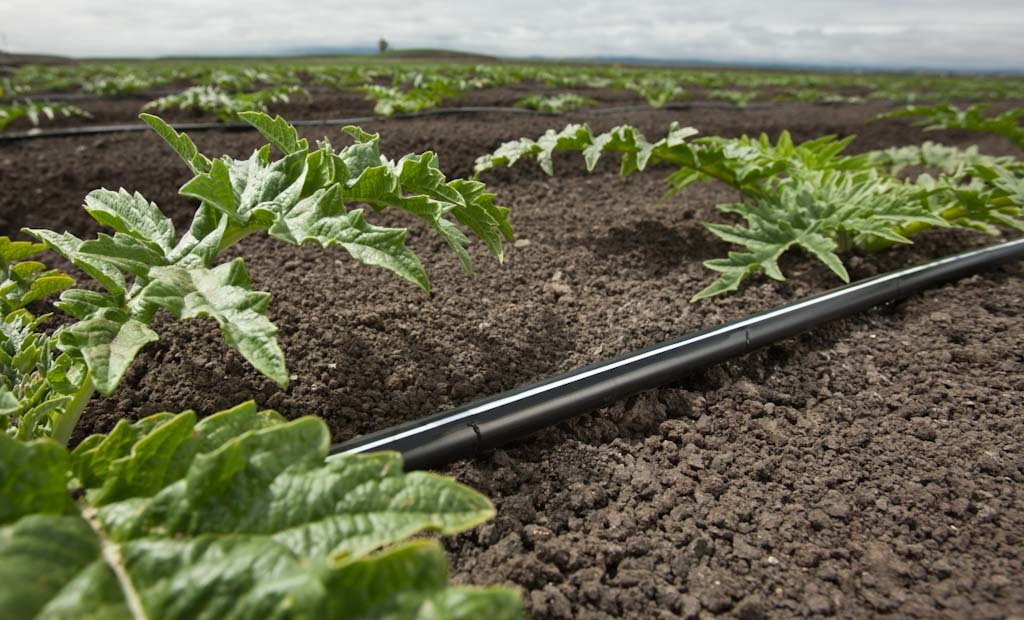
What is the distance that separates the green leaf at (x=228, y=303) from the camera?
2.83 feet

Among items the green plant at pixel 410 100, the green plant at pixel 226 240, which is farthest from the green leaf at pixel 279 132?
the green plant at pixel 410 100

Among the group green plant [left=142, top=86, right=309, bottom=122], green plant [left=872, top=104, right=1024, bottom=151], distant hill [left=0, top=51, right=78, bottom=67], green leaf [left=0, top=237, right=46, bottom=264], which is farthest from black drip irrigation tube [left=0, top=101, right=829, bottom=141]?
distant hill [left=0, top=51, right=78, bottom=67]

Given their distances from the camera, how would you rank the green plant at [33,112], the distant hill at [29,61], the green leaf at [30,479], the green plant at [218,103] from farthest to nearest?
the distant hill at [29,61]
the green plant at [218,103]
the green plant at [33,112]
the green leaf at [30,479]

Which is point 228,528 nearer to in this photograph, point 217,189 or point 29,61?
point 217,189

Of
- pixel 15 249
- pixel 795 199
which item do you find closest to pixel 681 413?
pixel 795 199

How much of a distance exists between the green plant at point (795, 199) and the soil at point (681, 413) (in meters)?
0.13

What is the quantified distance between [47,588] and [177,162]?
3.57m

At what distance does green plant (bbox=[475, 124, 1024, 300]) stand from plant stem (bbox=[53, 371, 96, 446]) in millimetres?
1383

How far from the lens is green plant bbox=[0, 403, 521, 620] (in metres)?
0.58

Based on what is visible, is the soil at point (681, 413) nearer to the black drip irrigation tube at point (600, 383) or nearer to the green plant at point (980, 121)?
the black drip irrigation tube at point (600, 383)

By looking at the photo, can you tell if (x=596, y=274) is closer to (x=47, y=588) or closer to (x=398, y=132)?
(x=47, y=588)

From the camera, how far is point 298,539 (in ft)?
2.31

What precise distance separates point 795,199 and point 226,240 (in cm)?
196

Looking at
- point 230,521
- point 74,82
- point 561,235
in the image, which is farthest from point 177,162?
point 74,82
